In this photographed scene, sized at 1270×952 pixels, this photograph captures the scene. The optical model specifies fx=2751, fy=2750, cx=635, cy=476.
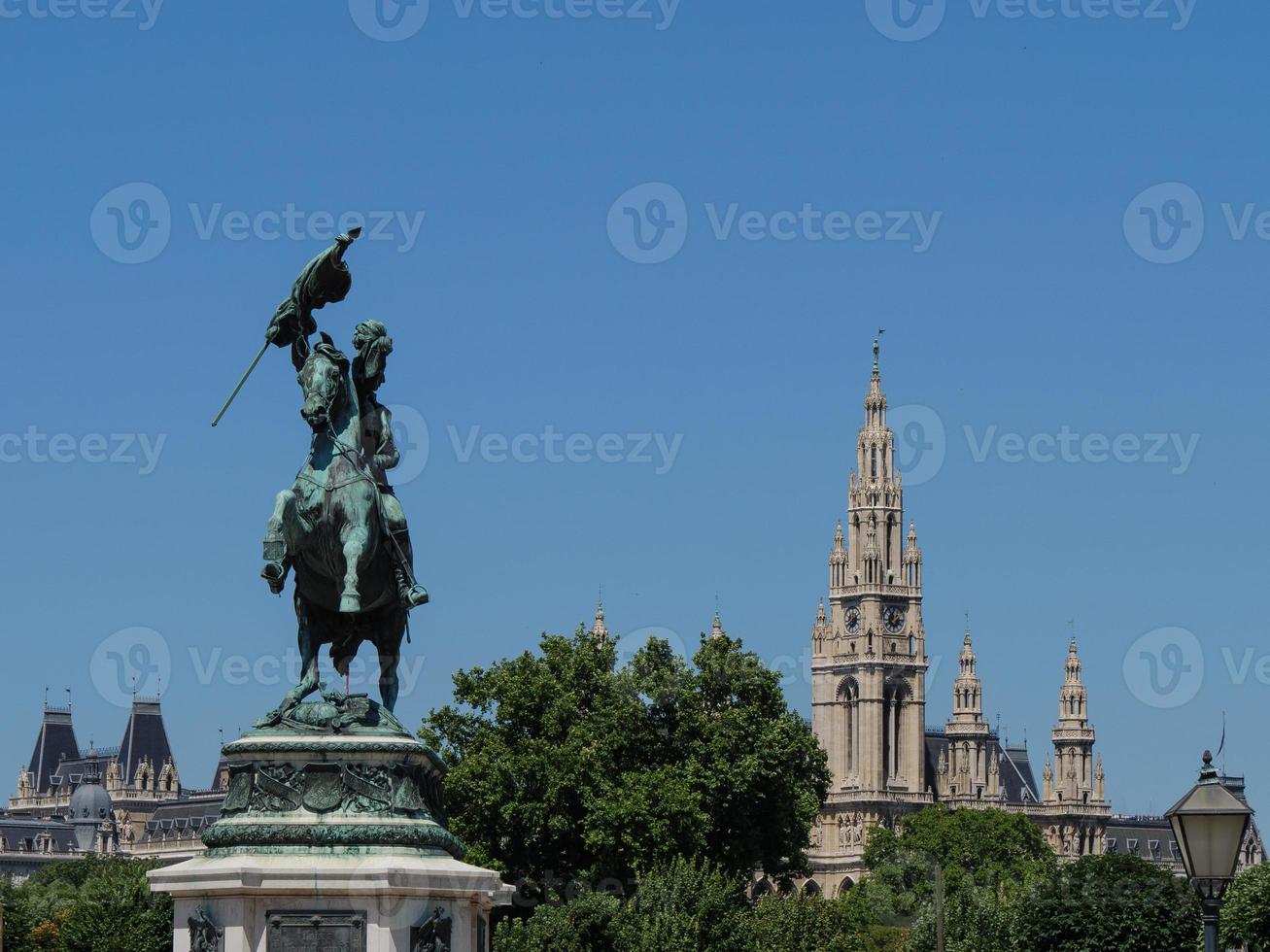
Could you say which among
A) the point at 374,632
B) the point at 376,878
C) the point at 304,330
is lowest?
the point at 376,878

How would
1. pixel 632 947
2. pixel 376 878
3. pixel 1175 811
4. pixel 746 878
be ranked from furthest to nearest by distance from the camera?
pixel 746 878, pixel 632 947, pixel 376 878, pixel 1175 811

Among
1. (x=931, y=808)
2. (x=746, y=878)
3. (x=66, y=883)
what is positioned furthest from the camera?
(x=931, y=808)

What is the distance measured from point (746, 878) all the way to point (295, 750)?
44975 mm

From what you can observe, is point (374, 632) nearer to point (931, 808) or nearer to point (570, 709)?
point (570, 709)

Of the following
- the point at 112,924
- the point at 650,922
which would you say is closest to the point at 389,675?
the point at 650,922

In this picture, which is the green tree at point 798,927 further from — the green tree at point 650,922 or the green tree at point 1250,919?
the green tree at point 1250,919

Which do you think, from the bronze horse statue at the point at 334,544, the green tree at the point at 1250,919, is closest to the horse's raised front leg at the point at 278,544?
the bronze horse statue at the point at 334,544

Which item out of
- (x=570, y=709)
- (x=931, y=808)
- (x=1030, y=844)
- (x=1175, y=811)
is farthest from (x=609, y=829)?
(x=931, y=808)

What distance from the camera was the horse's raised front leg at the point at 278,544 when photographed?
28156mm

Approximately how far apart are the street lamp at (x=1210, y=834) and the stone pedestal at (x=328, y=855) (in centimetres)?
919

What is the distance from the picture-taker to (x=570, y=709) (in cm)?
6931

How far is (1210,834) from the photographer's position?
19.3 m

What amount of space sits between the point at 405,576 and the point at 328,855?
3.26m

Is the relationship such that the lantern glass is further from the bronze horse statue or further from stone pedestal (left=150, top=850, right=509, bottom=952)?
the bronze horse statue
